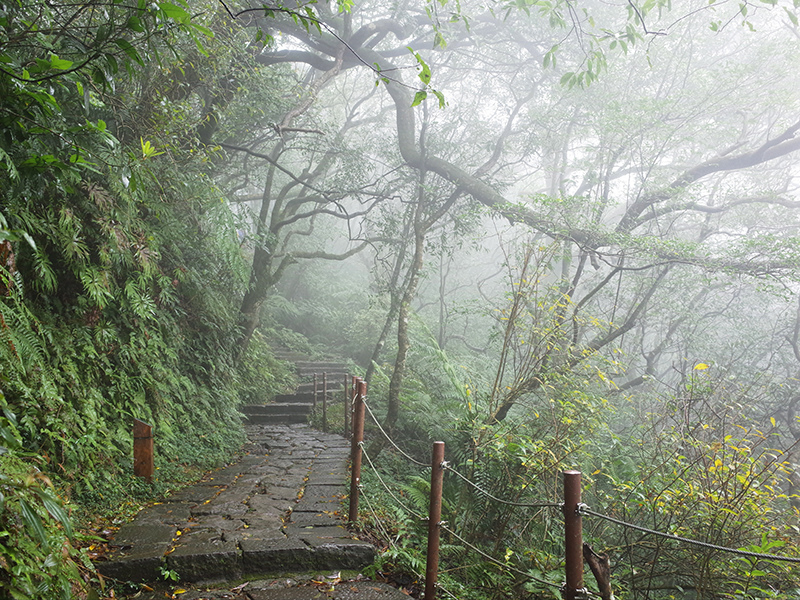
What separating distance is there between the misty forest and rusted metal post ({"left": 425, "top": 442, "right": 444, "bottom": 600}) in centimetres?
10

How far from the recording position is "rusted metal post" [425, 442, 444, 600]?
108 inches

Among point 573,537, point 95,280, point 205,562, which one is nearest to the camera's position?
point 573,537

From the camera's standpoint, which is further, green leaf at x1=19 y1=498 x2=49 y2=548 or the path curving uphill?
the path curving uphill

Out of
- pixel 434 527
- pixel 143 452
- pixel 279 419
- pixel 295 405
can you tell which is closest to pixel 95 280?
pixel 143 452

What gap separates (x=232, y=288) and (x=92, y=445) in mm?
4590

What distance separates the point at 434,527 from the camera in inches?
108

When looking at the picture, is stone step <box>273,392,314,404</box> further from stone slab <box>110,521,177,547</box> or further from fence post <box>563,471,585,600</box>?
fence post <box>563,471,585,600</box>

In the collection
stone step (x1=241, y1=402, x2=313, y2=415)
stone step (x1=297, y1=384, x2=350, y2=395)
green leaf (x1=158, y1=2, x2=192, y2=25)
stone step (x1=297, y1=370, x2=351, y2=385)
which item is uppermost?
green leaf (x1=158, y1=2, x2=192, y2=25)

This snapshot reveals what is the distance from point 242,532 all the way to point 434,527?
5.11ft

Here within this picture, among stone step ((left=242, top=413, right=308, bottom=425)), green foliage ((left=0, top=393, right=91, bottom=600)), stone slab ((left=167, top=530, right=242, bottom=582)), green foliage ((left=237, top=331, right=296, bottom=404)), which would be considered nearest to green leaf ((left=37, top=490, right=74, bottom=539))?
green foliage ((left=0, top=393, right=91, bottom=600))

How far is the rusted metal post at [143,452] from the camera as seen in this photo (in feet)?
13.2

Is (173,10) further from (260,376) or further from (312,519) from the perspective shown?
(260,376)

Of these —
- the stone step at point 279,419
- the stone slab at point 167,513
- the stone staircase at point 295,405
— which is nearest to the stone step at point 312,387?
the stone staircase at point 295,405

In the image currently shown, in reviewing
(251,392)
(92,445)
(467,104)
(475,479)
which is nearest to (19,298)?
(92,445)
